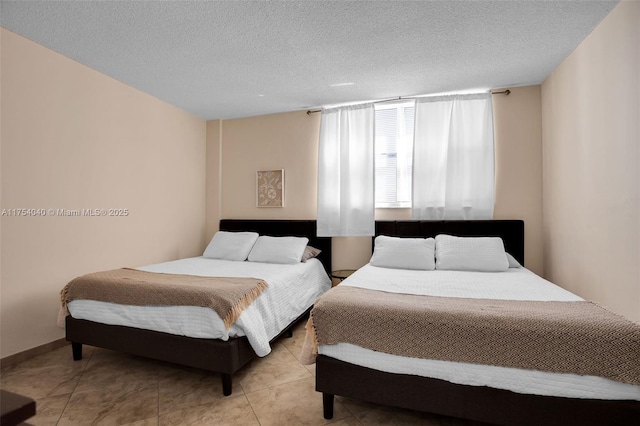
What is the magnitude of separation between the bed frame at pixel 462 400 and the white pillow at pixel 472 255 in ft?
5.04

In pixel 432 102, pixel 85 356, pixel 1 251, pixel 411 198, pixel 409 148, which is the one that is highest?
pixel 432 102

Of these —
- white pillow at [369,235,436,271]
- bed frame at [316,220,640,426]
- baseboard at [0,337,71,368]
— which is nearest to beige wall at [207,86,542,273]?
white pillow at [369,235,436,271]

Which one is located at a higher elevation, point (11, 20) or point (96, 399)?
point (11, 20)

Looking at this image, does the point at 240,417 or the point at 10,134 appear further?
the point at 10,134

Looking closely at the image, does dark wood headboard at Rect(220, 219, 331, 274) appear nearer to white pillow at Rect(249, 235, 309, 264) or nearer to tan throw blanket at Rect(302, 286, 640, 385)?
white pillow at Rect(249, 235, 309, 264)

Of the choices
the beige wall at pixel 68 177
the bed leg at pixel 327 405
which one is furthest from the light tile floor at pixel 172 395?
the beige wall at pixel 68 177

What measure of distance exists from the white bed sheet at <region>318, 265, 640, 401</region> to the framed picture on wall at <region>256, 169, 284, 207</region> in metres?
1.92

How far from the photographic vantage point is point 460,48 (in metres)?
2.58

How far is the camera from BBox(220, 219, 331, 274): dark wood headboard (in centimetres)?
390

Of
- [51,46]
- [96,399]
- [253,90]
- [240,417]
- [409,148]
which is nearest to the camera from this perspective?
[240,417]

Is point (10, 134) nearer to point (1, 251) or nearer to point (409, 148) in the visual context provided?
point (1, 251)

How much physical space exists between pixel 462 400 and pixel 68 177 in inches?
133

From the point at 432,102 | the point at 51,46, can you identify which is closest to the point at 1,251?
the point at 51,46

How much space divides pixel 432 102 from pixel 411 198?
3.52 feet
